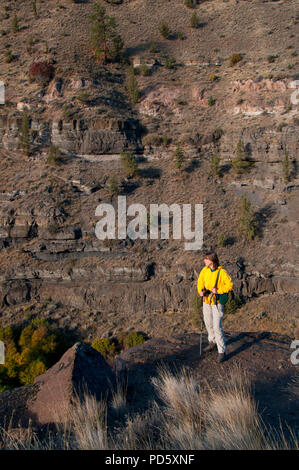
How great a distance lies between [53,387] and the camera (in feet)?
13.5

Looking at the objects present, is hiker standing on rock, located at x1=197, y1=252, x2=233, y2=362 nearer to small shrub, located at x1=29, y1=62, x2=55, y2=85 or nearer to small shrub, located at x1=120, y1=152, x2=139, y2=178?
small shrub, located at x1=120, y1=152, x2=139, y2=178

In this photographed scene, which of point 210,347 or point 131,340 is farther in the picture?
point 131,340

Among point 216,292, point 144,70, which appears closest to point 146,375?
point 216,292

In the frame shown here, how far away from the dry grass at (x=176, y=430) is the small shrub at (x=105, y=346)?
9007 mm

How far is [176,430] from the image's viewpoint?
273cm

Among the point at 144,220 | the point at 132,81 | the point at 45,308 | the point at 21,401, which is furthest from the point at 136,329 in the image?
the point at 132,81

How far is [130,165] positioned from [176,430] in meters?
18.1

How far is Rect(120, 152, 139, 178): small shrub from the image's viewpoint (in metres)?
19.5

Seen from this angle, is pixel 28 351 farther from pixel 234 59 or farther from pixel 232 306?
pixel 234 59

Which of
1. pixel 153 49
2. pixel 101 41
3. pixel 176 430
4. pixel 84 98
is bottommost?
pixel 176 430

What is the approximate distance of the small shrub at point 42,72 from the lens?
2427 cm

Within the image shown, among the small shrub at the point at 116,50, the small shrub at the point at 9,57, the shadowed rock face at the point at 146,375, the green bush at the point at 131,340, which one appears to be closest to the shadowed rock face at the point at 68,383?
the shadowed rock face at the point at 146,375

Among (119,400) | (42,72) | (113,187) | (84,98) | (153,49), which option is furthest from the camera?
(153,49)
